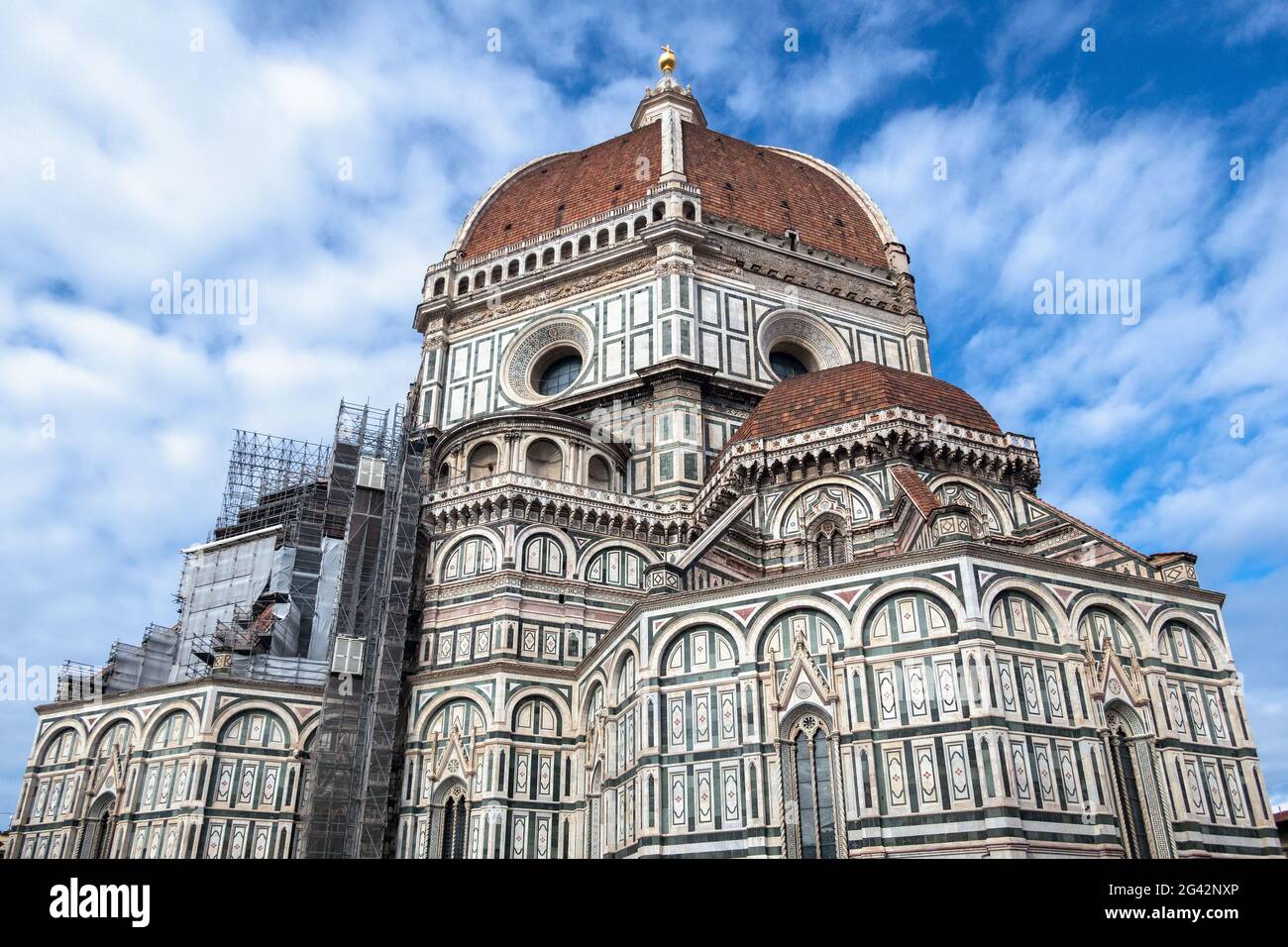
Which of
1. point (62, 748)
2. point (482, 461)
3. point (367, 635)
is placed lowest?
point (62, 748)

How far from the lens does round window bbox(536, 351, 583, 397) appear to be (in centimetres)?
3819

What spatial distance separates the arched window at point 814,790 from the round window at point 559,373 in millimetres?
19469

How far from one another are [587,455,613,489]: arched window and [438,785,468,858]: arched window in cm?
1024

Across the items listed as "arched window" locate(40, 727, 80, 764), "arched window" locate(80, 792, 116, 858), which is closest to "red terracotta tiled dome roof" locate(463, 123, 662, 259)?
"arched window" locate(40, 727, 80, 764)

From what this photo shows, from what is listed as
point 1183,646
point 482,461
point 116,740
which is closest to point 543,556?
point 482,461

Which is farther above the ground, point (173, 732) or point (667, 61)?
point (667, 61)

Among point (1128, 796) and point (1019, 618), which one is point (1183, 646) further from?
point (1019, 618)

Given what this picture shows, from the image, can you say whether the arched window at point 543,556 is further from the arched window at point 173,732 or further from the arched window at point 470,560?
the arched window at point 173,732

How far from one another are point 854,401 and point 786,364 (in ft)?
32.2

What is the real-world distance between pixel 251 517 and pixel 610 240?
17.2m

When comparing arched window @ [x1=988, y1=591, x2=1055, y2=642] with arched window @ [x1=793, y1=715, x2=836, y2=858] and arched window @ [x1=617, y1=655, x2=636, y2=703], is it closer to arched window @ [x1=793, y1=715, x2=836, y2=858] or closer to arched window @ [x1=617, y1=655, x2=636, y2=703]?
arched window @ [x1=793, y1=715, x2=836, y2=858]

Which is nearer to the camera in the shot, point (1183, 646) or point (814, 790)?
point (814, 790)

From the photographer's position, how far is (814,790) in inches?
818
